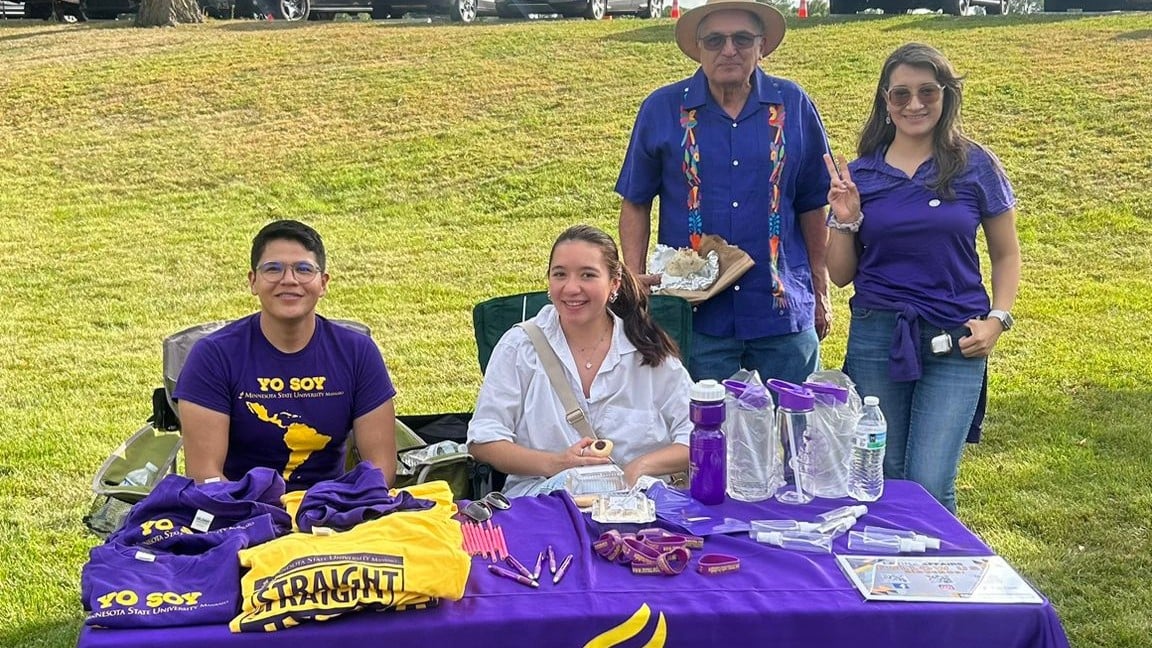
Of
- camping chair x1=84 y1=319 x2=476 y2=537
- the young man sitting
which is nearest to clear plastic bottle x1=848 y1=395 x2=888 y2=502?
camping chair x1=84 y1=319 x2=476 y2=537

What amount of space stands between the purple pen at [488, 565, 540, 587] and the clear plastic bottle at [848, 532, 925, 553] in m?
0.69

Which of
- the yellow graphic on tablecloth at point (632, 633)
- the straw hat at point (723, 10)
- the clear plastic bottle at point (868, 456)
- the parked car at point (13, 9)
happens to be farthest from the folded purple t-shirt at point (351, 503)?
the parked car at point (13, 9)

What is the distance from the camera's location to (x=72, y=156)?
11828 millimetres

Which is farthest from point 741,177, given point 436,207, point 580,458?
point 436,207

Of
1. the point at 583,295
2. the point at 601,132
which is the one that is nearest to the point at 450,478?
the point at 583,295

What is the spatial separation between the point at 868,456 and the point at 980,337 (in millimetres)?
757

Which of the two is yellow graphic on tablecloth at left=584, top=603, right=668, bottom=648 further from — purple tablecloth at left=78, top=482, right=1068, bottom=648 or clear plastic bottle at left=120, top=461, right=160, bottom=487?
clear plastic bottle at left=120, top=461, right=160, bottom=487

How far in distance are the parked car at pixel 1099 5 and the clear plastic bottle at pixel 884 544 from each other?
63.5ft

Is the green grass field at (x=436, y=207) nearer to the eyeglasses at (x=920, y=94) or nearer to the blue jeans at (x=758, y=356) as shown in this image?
the blue jeans at (x=758, y=356)

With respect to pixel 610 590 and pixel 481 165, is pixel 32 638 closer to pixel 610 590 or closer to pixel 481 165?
pixel 610 590

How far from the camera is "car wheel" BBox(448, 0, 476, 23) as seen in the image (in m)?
18.8

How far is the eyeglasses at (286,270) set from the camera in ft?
9.47

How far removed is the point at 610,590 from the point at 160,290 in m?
7.17

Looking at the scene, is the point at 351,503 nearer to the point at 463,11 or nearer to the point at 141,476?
the point at 141,476
